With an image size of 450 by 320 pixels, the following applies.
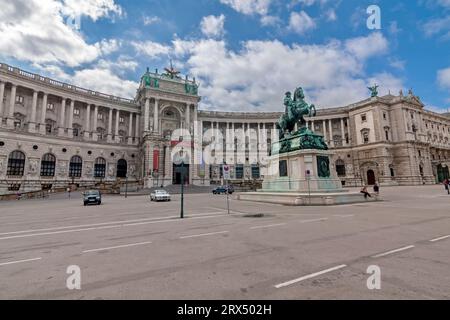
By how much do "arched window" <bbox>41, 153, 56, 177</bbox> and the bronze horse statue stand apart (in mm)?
49552

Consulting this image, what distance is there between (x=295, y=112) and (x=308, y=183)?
8.43m

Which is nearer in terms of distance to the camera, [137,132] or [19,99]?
[19,99]

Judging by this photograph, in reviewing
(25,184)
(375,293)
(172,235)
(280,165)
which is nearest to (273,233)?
(172,235)

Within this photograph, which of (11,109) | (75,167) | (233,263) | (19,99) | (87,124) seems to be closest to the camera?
(233,263)

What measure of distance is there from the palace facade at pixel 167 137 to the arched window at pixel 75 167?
197 millimetres

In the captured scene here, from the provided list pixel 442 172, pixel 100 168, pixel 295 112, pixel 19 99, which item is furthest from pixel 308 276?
pixel 442 172

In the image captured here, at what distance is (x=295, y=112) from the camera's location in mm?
24609

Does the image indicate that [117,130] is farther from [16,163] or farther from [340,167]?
[340,167]

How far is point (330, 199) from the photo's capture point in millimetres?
18219

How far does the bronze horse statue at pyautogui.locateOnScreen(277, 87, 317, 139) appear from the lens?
79.0ft

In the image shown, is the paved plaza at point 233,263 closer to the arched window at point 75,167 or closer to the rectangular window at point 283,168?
the rectangular window at point 283,168

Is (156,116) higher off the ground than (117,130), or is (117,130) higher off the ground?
(156,116)

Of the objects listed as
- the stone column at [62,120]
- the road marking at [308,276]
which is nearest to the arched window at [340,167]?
the road marking at [308,276]

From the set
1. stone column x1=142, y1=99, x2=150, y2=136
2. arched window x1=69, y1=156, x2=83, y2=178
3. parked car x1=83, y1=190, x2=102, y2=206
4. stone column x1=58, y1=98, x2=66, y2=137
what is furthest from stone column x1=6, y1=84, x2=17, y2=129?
parked car x1=83, y1=190, x2=102, y2=206
